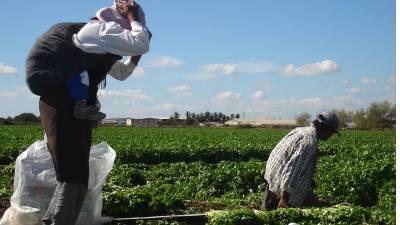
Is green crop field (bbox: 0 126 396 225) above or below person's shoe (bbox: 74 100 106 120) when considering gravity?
below

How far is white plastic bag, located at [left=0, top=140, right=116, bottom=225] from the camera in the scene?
400 centimetres

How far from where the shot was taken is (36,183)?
13.3ft

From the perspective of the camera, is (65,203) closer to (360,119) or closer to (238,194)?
(238,194)

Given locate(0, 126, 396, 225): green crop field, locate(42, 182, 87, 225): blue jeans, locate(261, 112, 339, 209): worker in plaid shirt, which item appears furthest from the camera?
locate(261, 112, 339, 209): worker in plaid shirt

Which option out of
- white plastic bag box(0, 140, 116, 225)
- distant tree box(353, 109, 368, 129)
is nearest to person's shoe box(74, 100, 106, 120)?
white plastic bag box(0, 140, 116, 225)

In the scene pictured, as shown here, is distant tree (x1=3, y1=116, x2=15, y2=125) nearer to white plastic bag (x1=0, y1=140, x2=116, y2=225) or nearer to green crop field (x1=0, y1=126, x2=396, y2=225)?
green crop field (x1=0, y1=126, x2=396, y2=225)

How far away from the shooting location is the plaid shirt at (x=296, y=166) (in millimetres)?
5262

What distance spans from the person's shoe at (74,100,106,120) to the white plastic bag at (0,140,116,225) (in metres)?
1.02

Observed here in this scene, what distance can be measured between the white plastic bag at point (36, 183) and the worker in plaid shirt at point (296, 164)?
193cm

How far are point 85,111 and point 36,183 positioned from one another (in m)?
1.24

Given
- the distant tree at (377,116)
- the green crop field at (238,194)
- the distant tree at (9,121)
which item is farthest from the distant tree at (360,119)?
the green crop field at (238,194)

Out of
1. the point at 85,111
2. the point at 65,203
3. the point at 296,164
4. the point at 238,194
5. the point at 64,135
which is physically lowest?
the point at 238,194

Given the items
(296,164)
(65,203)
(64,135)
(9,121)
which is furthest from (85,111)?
(9,121)

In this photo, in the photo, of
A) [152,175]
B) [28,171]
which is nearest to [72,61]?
[28,171]
